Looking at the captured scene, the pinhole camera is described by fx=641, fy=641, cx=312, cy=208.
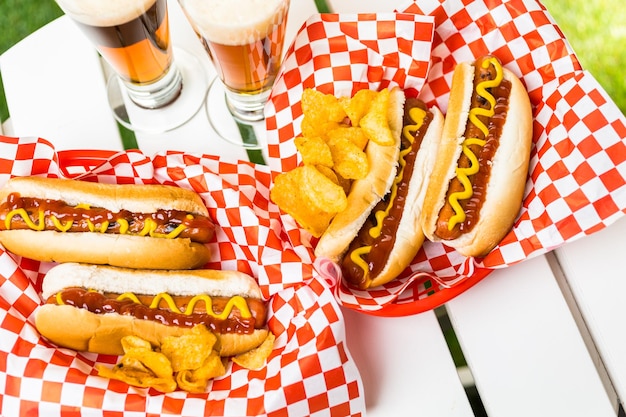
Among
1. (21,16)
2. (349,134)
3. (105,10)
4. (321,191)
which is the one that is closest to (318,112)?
(349,134)

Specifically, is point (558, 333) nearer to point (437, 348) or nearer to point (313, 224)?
point (437, 348)

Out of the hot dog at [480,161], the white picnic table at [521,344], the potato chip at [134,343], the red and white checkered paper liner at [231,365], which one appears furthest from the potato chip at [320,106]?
the potato chip at [134,343]

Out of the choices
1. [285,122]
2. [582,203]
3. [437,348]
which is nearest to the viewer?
[582,203]

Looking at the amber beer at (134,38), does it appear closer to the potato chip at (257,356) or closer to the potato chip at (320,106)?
the potato chip at (320,106)

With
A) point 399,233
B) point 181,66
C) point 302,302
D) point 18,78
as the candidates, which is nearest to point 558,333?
point 399,233

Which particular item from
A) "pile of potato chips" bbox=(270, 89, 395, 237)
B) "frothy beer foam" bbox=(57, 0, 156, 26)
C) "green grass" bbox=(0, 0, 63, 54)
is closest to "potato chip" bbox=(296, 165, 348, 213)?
"pile of potato chips" bbox=(270, 89, 395, 237)
